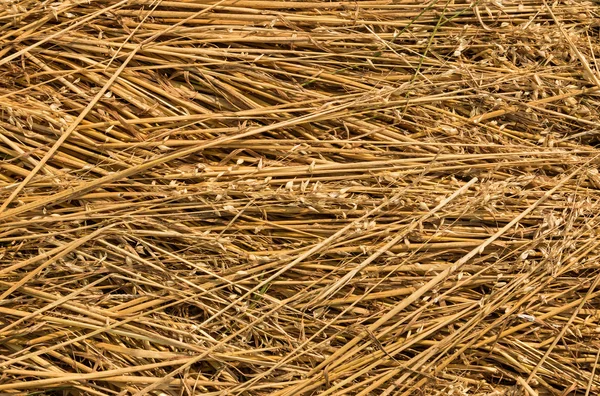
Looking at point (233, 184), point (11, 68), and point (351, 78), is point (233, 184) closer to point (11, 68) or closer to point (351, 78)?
point (351, 78)

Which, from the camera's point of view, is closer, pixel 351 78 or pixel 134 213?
pixel 134 213

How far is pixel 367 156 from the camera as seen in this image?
3.91 ft

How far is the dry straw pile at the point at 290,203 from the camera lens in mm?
1104

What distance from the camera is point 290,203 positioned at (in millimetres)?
1144

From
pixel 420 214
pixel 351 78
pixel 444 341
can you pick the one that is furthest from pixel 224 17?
pixel 444 341

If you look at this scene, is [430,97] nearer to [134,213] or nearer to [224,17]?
[224,17]

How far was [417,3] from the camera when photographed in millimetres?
1288

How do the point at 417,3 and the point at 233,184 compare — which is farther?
the point at 417,3

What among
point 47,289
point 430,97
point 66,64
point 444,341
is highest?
point 66,64

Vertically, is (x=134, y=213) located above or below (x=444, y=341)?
above

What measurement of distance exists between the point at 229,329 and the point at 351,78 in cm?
50

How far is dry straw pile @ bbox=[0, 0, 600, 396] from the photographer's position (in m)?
1.10

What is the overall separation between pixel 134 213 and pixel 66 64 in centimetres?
31

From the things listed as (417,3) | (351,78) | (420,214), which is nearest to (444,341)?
(420,214)
